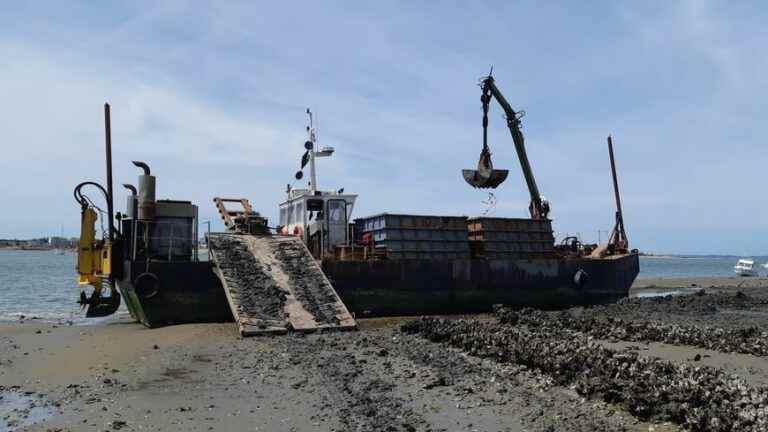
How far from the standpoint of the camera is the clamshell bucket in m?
25.0

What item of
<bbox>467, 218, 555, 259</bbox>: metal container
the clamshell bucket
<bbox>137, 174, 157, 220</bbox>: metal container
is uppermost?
the clamshell bucket

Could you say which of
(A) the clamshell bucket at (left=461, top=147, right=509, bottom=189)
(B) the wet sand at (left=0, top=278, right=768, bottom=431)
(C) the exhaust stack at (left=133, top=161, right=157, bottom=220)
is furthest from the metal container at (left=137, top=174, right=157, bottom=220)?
(A) the clamshell bucket at (left=461, top=147, right=509, bottom=189)

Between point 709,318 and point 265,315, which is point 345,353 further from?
point 709,318

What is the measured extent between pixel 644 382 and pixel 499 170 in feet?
56.8

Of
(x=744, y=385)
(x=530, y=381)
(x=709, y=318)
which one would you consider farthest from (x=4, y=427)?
(x=709, y=318)

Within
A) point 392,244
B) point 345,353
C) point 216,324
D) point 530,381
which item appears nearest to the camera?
point 530,381

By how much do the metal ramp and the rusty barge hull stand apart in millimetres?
1246

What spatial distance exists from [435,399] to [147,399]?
4.00m

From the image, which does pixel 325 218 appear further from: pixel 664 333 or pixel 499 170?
pixel 664 333

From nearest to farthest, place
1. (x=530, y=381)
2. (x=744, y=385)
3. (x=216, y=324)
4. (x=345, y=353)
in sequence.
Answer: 1. (x=744, y=385)
2. (x=530, y=381)
3. (x=345, y=353)
4. (x=216, y=324)

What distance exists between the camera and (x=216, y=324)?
56.4ft

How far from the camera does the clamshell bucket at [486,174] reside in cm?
2503

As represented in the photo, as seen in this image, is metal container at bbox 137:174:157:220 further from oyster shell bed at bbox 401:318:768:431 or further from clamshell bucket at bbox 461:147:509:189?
clamshell bucket at bbox 461:147:509:189

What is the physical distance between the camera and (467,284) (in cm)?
2136
